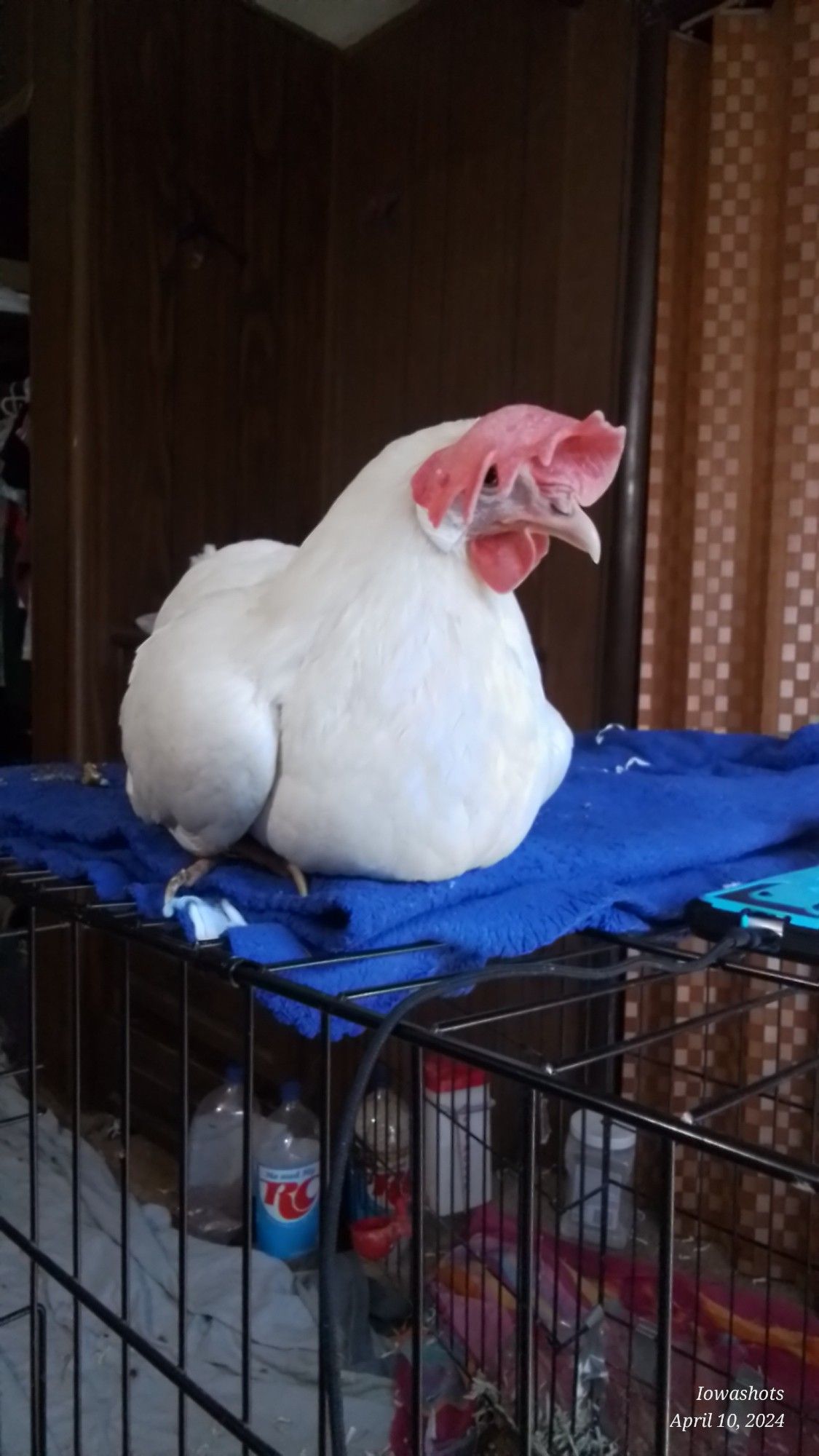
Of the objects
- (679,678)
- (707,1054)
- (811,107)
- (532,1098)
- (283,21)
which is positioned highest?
(283,21)

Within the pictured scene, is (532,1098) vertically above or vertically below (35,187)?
below

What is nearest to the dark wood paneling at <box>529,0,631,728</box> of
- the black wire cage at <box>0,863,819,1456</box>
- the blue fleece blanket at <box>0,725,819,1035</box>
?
the blue fleece blanket at <box>0,725,819,1035</box>

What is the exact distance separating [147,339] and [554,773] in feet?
3.86

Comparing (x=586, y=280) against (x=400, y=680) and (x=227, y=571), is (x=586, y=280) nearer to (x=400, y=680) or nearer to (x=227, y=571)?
(x=227, y=571)

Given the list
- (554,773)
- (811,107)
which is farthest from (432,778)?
(811,107)

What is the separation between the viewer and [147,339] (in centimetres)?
154

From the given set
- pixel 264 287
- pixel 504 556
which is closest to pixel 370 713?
pixel 504 556

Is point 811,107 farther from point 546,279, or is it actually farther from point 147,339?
point 147,339

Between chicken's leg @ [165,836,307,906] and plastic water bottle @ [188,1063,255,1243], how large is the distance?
92 centimetres

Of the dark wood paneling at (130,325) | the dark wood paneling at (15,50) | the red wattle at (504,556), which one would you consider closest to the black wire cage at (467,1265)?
the red wattle at (504,556)

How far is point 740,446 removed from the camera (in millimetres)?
1164

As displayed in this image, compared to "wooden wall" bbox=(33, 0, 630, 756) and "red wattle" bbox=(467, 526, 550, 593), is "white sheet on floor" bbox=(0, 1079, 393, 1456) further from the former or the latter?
"red wattle" bbox=(467, 526, 550, 593)

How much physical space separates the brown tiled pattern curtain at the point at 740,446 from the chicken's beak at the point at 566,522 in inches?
24.9

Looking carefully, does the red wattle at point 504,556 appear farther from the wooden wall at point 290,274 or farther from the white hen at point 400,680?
the wooden wall at point 290,274
